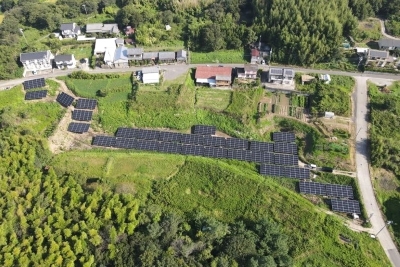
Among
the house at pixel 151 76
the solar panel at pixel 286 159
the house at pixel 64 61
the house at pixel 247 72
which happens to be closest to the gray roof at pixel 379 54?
the house at pixel 247 72

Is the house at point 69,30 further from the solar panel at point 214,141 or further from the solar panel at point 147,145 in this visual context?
the solar panel at point 214,141

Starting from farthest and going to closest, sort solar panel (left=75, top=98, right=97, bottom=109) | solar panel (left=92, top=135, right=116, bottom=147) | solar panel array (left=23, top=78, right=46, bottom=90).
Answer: solar panel array (left=23, top=78, right=46, bottom=90), solar panel (left=75, top=98, right=97, bottom=109), solar panel (left=92, top=135, right=116, bottom=147)

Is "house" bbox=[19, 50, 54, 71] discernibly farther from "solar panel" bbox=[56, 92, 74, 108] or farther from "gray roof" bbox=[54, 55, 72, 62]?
"solar panel" bbox=[56, 92, 74, 108]

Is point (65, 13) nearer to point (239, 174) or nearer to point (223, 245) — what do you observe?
point (239, 174)

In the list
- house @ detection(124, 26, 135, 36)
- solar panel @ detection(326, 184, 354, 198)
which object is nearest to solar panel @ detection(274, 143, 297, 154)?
solar panel @ detection(326, 184, 354, 198)


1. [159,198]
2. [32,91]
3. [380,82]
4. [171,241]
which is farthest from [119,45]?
[380,82]
